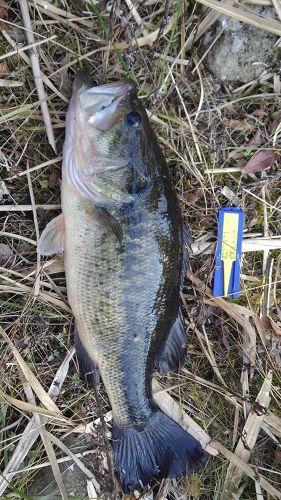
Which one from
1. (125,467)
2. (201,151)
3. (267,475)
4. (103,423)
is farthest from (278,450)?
(201,151)

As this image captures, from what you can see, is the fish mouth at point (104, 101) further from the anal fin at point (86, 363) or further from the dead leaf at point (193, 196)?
the anal fin at point (86, 363)

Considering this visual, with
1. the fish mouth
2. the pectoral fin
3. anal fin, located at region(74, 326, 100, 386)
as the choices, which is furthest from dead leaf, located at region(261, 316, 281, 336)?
the fish mouth

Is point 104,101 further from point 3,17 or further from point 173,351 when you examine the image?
point 173,351

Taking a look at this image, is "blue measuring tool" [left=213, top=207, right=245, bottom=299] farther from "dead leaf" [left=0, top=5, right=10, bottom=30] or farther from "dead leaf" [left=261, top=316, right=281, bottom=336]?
"dead leaf" [left=0, top=5, right=10, bottom=30]

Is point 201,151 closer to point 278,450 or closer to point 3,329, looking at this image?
point 3,329

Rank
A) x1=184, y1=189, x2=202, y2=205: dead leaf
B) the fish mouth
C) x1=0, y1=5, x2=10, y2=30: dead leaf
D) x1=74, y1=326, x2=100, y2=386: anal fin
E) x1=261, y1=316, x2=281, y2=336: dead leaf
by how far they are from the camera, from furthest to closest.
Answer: x1=261, y1=316, x2=281, y2=336: dead leaf, x1=184, y1=189, x2=202, y2=205: dead leaf, x1=74, y1=326, x2=100, y2=386: anal fin, x1=0, y1=5, x2=10, y2=30: dead leaf, the fish mouth

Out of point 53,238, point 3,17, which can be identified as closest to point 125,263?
point 53,238

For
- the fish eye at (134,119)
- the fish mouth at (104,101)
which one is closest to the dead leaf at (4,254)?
the fish mouth at (104,101)
